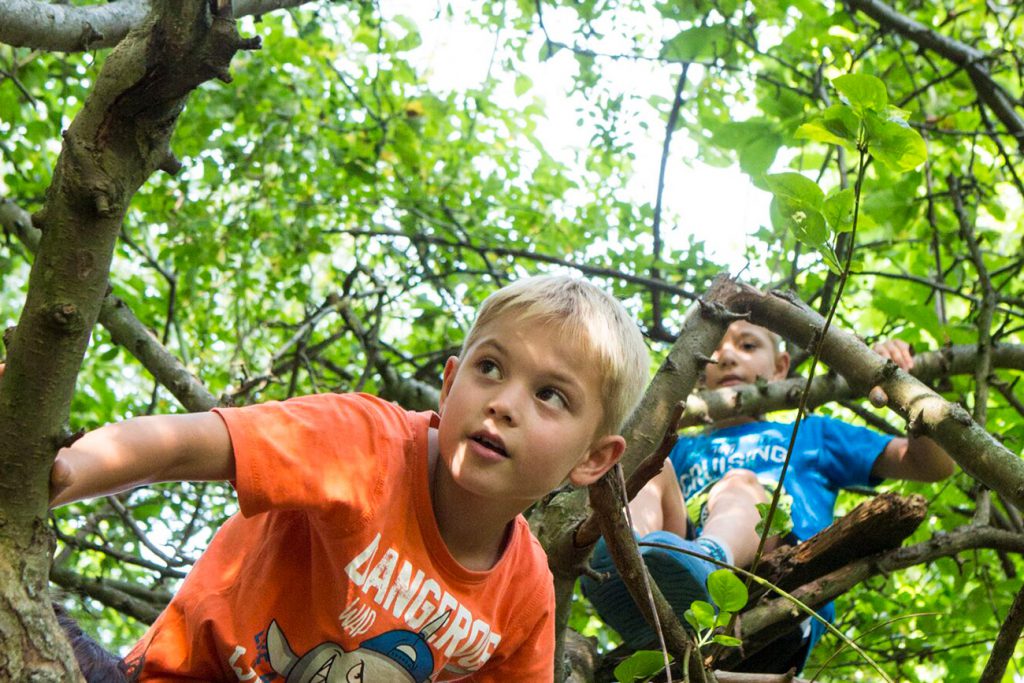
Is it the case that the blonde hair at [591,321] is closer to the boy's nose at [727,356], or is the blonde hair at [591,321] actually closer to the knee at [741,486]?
the knee at [741,486]

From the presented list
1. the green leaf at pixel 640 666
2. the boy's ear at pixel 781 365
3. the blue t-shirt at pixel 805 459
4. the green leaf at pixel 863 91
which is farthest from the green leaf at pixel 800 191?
the boy's ear at pixel 781 365

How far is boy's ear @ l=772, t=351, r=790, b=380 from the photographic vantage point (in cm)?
412

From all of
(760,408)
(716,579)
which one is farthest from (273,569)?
(760,408)

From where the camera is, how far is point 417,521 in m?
1.89

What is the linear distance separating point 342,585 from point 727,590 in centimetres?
66

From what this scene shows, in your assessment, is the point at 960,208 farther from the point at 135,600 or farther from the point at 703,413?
the point at 135,600

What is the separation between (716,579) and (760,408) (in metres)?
1.66

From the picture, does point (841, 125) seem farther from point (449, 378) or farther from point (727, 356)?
point (727, 356)

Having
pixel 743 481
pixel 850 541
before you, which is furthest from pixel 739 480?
pixel 850 541

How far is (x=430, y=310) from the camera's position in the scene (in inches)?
187

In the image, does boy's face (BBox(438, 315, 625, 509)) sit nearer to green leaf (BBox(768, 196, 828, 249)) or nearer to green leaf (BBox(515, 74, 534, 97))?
green leaf (BBox(768, 196, 828, 249))

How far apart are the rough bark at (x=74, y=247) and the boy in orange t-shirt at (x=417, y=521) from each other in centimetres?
61

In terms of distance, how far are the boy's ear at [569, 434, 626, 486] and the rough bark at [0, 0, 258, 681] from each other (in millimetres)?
1082

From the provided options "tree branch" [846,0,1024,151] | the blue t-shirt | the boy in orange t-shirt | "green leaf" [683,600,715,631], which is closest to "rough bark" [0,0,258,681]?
the boy in orange t-shirt
